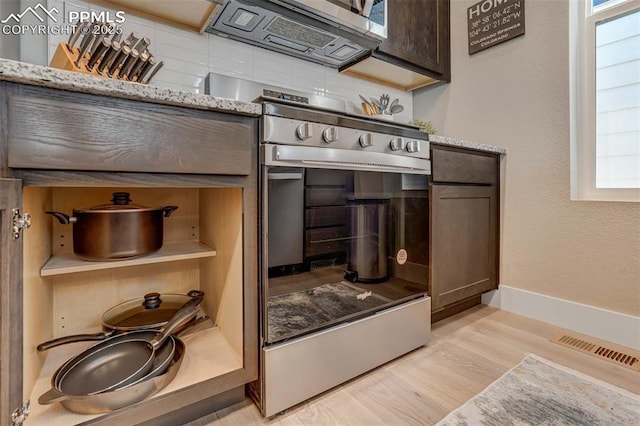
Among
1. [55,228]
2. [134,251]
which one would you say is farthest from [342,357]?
[55,228]

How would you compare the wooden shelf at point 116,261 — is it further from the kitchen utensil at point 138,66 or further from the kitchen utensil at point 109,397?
the kitchen utensil at point 138,66

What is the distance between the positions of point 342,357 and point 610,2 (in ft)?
7.03

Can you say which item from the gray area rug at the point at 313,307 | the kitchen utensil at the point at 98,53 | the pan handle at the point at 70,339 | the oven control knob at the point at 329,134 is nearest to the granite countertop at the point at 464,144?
the oven control knob at the point at 329,134

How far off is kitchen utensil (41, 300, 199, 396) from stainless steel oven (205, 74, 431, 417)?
12.7 inches

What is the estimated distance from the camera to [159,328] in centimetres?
100

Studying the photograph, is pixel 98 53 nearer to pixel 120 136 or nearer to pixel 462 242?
pixel 120 136

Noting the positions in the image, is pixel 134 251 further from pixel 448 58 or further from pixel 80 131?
pixel 448 58

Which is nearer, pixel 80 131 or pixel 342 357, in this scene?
pixel 80 131

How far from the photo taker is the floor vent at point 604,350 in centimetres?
121

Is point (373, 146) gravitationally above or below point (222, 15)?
below

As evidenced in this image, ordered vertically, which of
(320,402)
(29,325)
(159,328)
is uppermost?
(29,325)

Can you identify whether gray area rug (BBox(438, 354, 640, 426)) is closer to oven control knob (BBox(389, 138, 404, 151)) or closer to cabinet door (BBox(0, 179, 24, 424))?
oven control knob (BBox(389, 138, 404, 151))

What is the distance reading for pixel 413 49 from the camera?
1.86m

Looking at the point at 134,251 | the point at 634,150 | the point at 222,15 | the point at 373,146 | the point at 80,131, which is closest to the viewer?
the point at 80,131
